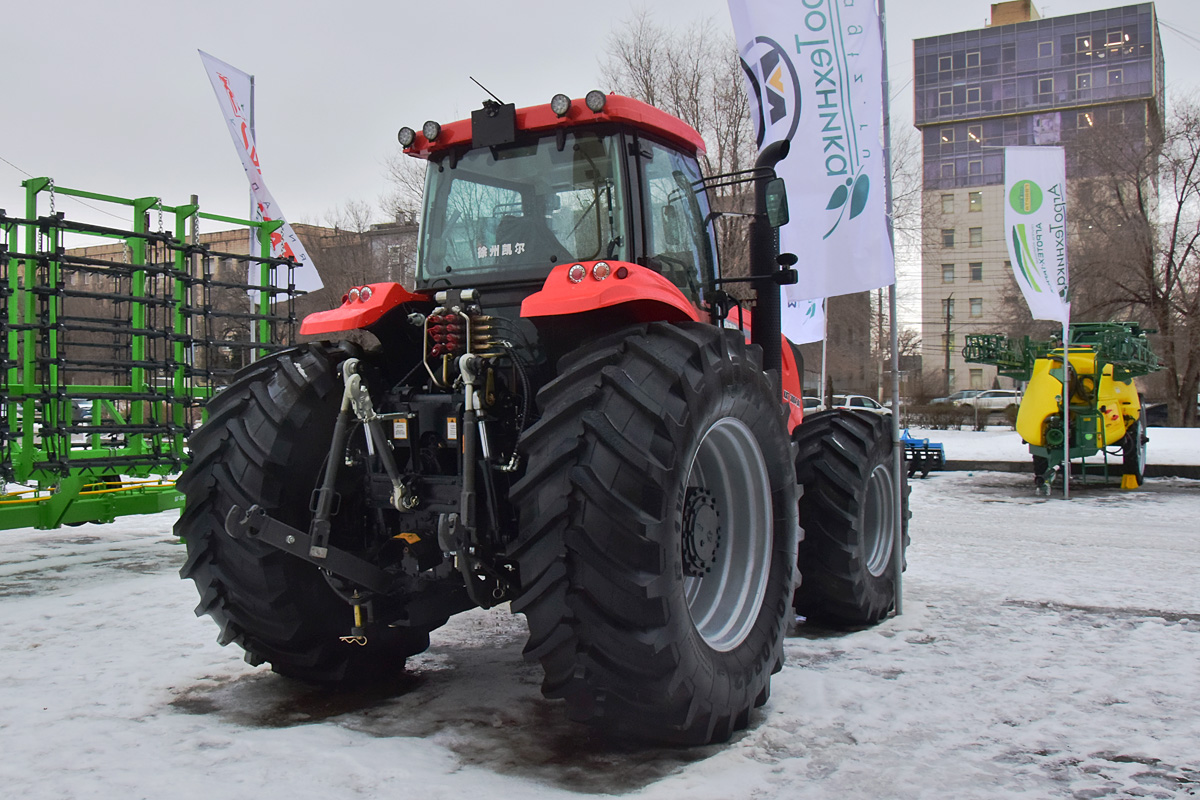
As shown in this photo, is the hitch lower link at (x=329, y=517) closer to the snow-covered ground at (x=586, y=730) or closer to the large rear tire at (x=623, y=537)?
the snow-covered ground at (x=586, y=730)

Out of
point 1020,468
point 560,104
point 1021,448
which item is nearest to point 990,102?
point 1021,448

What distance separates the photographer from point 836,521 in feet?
18.4

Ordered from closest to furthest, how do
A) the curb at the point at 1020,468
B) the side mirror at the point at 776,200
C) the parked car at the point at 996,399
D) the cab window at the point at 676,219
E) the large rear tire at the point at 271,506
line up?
the large rear tire at the point at 271,506 → the cab window at the point at 676,219 → the side mirror at the point at 776,200 → the curb at the point at 1020,468 → the parked car at the point at 996,399

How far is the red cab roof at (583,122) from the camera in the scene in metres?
4.21

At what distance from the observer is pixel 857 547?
5609mm

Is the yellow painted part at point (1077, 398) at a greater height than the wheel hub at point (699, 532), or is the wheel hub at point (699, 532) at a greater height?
the yellow painted part at point (1077, 398)

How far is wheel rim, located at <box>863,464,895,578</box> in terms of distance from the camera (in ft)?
20.4

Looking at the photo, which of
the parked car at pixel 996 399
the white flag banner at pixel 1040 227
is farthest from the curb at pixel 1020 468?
the parked car at pixel 996 399

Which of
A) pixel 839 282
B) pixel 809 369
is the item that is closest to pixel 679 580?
pixel 839 282

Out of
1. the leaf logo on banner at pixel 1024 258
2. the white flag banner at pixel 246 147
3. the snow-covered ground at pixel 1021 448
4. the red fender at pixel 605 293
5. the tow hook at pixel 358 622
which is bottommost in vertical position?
the snow-covered ground at pixel 1021 448

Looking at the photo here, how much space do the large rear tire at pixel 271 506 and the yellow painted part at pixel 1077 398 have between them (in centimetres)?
1210

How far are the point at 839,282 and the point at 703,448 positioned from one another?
2.69 meters

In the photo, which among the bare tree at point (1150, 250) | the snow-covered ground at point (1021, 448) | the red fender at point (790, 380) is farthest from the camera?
the bare tree at point (1150, 250)

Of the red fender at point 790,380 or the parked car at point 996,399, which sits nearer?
the red fender at point 790,380
